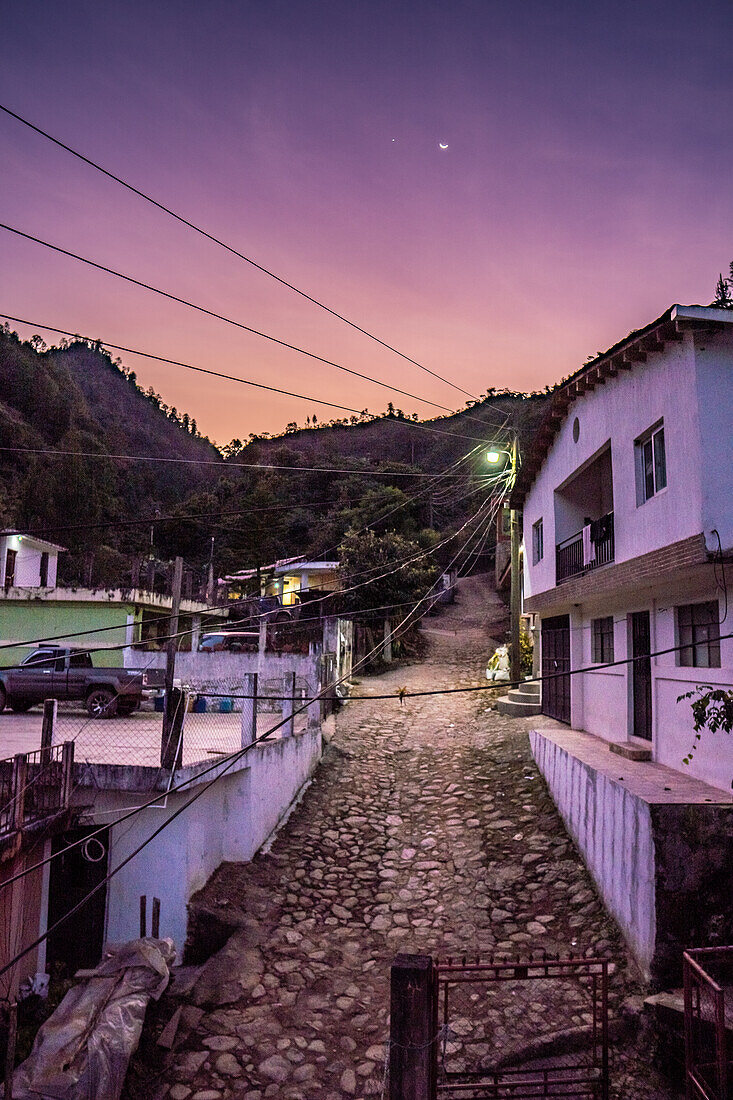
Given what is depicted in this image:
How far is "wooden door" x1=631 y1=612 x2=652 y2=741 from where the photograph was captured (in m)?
10.9

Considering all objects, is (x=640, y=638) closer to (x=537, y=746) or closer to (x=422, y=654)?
(x=537, y=746)

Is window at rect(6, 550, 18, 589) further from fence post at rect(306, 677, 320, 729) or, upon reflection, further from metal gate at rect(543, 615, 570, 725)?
metal gate at rect(543, 615, 570, 725)

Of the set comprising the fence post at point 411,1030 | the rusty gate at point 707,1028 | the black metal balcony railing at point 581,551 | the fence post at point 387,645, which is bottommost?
the rusty gate at point 707,1028

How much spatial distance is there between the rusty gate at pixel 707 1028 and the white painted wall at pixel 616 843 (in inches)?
27.0

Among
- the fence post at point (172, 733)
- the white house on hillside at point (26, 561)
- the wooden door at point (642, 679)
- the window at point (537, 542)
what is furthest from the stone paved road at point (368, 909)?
the white house on hillside at point (26, 561)

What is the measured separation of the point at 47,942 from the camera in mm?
8875

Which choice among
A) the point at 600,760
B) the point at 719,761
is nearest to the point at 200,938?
the point at 600,760

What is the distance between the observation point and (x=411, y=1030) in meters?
4.53

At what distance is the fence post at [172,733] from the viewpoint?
877 centimetres

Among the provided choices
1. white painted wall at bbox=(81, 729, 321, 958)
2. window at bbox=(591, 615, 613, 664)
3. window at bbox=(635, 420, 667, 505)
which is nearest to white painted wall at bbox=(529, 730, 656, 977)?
window at bbox=(591, 615, 613, 664)

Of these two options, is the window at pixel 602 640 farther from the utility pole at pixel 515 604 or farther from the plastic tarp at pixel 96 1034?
the plastic tarp at pixel 96 1034

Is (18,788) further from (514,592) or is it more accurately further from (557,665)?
(514,592)

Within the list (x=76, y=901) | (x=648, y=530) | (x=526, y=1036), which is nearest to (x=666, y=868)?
(x=526, y=1036)

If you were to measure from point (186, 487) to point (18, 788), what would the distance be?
54.4 m
